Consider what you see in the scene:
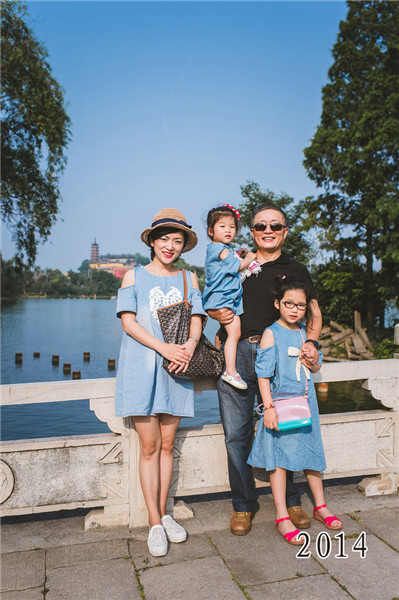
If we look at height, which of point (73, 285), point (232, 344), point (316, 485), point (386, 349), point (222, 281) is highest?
point (73, 285)

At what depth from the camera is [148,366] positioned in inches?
118

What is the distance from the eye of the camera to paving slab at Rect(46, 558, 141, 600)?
8.14ft

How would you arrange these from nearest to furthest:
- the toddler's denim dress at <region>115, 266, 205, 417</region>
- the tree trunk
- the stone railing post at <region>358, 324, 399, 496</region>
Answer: the toddler's denim dress at <region>115, 266, 205, 417</region> < the stone railing post at <region>358, 324, 399, 496</region> < the tree trunk

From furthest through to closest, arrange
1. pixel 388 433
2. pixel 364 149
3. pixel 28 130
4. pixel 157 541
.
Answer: pixel 364 149 < pixel 28 130 < pixel 388 433 < pixel 157 541

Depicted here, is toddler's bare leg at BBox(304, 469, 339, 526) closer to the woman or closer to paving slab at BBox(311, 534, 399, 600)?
paving slab at BBox(311, 534, 399, 600)

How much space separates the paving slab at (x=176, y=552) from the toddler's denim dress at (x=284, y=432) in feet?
1.97

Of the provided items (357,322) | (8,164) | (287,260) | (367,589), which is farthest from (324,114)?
(367,589)

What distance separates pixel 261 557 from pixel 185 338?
1377mm

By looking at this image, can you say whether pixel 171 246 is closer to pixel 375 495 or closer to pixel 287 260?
Result: pixel 287 260

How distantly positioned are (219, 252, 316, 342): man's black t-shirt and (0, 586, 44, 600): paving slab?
1.81m

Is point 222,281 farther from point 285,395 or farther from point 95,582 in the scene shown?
point 95,582

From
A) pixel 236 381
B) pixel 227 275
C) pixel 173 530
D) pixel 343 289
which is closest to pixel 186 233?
pixel 227 275

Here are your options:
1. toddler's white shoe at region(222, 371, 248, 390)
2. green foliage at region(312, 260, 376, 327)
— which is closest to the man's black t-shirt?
toddler's white shoe at region(222, 371, 248, 390)

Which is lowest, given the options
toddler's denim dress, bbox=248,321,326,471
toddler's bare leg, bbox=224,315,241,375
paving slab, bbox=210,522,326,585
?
paving slab, bbox=210,522,326,585
